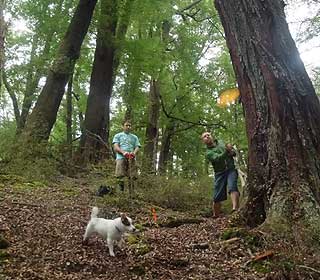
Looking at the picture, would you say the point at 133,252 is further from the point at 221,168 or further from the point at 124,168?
the point at 124,168

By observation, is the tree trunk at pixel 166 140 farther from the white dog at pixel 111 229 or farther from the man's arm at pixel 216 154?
the white dog at pixel 111 229

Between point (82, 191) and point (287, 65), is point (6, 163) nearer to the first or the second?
point (82, 191)

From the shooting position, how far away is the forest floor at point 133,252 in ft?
14.1

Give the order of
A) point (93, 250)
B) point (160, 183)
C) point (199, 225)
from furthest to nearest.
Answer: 1. point (160, 183)
2. point (199, 225)
3. point (93, 250)

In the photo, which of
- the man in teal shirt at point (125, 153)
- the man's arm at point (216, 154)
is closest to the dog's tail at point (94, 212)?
the man in teal shirt at point (125, 153)

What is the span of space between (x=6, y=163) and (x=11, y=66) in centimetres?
604

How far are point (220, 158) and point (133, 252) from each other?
131 inches

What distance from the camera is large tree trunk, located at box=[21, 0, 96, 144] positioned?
12.0 meters

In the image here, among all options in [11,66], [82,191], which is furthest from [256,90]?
[11,66]

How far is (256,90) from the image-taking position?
592 cm

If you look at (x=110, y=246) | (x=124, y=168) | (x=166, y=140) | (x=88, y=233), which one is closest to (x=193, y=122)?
(x=166, y=140)

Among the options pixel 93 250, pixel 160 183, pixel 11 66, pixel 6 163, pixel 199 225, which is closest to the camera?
pixel 93 250

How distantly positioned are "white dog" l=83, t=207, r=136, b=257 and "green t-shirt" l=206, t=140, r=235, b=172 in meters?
3.16

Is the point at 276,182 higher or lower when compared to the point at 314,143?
lower
